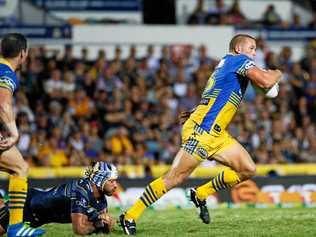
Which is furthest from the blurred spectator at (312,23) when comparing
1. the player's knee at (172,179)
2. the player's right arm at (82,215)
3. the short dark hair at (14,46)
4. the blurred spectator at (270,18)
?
the short dark hair at (14,46)

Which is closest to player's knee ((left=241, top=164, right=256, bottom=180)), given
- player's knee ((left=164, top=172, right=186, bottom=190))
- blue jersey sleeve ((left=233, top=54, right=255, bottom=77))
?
player's knee ((left=164, top=172, right=186, bottom=190))

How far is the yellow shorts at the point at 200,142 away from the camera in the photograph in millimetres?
12273

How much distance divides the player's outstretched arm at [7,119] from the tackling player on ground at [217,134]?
6.85 feet

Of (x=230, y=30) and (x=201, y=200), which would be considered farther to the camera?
(x=230, y=30)

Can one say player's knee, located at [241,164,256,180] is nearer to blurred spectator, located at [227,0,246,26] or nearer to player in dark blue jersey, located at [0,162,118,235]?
player in dark blue jersey, located at [0,162,118,235]

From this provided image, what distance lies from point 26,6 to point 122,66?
3.14 metres

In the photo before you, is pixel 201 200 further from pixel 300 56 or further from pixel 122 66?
pixel 300 56

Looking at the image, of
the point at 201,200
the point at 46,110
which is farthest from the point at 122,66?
the point at 201,200

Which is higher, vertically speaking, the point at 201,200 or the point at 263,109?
the point at 201,200

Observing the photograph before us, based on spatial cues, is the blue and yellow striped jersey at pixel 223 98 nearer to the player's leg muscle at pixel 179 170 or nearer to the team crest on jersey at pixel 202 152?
the team crest on jersey at pixel 202 152

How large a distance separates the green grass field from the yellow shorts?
957 mm

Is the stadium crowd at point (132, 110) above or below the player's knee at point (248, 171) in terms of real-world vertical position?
below

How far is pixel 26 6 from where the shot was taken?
987 inches

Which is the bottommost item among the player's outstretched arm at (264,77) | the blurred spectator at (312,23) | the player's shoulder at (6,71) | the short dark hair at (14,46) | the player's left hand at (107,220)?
the blurred spectator at (312,23)
